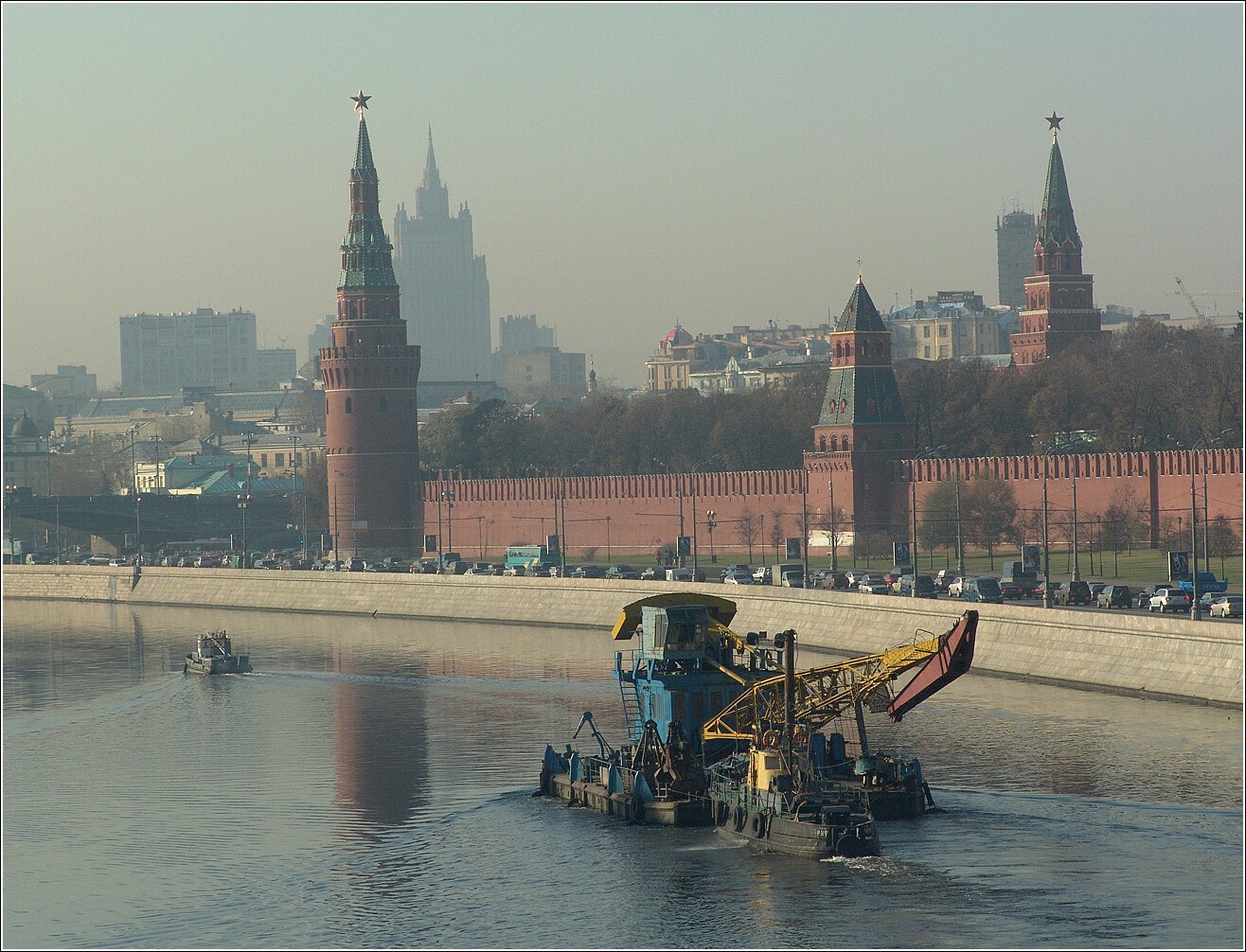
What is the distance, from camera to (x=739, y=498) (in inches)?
3907

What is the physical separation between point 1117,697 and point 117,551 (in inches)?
3268

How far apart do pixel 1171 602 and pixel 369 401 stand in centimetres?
5954

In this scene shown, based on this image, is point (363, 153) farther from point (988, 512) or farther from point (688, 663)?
point (688, 663)

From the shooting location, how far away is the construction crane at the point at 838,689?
3644 centimetres

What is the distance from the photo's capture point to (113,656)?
231 feet

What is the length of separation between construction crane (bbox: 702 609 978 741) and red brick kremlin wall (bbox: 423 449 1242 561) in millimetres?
42927

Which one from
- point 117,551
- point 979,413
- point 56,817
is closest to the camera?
point 56,817

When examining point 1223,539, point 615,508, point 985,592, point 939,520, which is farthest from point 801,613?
point 615,508

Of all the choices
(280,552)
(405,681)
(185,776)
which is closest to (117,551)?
(280,552)

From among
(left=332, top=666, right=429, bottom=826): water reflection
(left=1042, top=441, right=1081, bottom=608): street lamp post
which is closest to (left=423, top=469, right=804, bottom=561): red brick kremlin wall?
(left=1042, top=441, right=1081, bottom=608): street lamp post

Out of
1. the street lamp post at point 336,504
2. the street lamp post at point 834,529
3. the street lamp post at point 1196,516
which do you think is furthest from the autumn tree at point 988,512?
the street lamp post at point 336,504

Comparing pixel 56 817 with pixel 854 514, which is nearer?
pixel 56 817

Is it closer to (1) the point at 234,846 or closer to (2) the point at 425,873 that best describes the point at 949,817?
(2) the point at 425,873

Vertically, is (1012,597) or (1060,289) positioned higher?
(1060,289)
